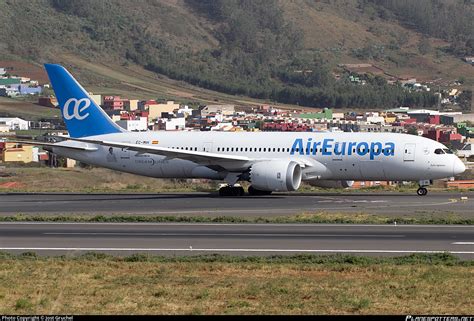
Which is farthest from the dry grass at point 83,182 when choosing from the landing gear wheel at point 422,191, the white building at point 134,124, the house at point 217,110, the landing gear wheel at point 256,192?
the house at point 217,110

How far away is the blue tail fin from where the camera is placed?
189 ft

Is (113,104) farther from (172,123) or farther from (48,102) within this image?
(172,123)

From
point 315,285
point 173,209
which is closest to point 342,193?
point 173,209

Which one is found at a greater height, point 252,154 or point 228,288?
point 252,154

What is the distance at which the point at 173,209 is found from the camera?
46.2m

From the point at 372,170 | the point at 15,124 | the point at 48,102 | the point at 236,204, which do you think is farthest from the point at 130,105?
the point at 236,204

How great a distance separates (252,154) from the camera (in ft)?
180

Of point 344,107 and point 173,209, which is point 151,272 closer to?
point 173,209

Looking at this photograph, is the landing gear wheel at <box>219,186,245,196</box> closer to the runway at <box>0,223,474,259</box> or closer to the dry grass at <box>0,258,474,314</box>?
the runway at <box>0,223,474,259</box>

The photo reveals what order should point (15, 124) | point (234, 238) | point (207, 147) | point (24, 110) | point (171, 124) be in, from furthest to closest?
point (24, 110)
point (171, 124)
point (15, 124)
point (207, 147)
point (234, 238)

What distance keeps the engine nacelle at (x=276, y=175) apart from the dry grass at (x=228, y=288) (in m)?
24.2

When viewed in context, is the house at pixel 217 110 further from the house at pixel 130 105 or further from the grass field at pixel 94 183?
the grass field at pixel 94 183

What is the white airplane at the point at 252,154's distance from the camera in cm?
5234

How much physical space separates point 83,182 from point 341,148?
2058cm
